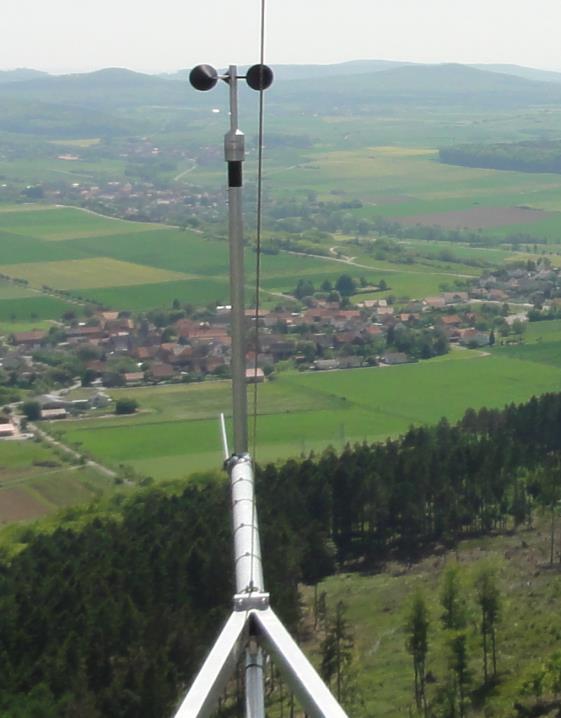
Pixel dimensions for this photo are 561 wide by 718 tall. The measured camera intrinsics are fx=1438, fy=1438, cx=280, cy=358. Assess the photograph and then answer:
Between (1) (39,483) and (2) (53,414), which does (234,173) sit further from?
(2) (53,414)

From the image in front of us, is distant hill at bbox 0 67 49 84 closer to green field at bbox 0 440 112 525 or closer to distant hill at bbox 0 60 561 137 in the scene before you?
distant hill at bbox 0 60 561 137

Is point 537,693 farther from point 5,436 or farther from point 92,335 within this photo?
point 92,335

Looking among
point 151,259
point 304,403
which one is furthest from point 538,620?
point 151,259

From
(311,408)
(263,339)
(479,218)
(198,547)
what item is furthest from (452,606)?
(479,218)

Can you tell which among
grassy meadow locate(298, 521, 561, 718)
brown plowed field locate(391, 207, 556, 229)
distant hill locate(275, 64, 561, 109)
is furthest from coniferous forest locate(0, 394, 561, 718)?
distant hill locate(275, 64, 561, 109)

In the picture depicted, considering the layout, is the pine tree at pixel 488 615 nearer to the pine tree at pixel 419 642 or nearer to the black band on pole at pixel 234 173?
the pine tree at pixel 419 642

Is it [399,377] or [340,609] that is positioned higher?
[340,609]
